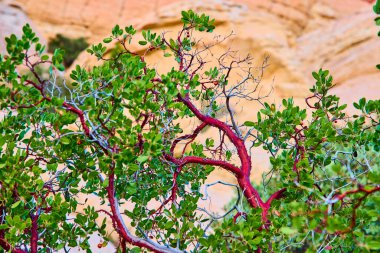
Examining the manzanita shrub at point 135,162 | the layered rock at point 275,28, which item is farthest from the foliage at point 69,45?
the manzanita shrub at point 135,162

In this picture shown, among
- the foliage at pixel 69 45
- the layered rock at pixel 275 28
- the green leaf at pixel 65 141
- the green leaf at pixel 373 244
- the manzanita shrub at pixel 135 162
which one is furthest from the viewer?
the foliage at pixel 69 45

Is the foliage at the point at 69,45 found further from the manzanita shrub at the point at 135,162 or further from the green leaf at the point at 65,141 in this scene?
the green leaf at the point at 65,141

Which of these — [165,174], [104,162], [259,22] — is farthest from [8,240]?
[259,22]

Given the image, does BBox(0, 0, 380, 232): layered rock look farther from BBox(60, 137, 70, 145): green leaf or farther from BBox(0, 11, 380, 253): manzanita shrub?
BBox(60, 137, 70, 145): green leaf

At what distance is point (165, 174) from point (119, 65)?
0.80m

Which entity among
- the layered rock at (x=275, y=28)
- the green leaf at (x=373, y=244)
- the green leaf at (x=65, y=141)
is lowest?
the green leaf at (x=373, y=244)

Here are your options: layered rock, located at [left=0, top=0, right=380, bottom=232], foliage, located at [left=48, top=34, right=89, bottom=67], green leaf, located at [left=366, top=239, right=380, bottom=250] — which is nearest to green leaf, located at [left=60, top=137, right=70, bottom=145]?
green leaf, located at [left=366, top=239, right=380, bottom=250]

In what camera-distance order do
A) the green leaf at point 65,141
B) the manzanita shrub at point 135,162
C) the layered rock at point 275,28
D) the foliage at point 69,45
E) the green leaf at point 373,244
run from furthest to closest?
the foliage at point 69,45, the layered rock at point 275,28, the green leaf at point 65,141, the manzanita shrub at point 135,162, the green leaf at point 373,244

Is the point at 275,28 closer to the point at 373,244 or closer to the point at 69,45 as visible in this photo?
the point at 69,45

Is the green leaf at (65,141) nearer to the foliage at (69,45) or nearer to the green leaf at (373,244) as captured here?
the green leaf at (373,244)

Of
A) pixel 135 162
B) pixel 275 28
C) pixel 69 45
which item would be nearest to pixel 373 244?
pixel 135 162

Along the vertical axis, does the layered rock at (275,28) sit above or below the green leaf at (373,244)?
above

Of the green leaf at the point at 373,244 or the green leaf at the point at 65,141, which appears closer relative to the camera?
the green leaf at the point at 373,244

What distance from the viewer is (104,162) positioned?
2.55 m
